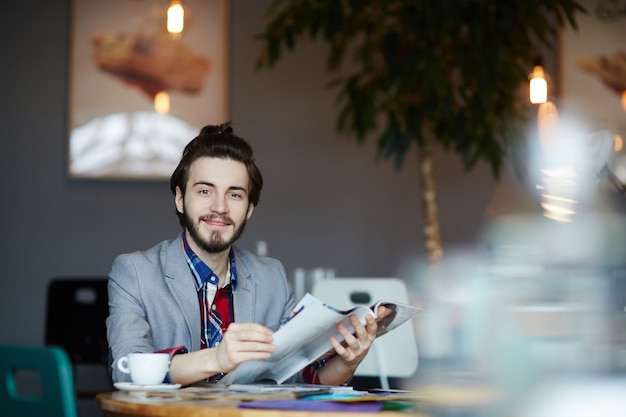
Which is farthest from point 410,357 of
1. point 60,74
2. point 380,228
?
point 60,74

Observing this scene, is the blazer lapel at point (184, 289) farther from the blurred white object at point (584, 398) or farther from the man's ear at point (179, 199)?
the blurred white object at point (584, 398)

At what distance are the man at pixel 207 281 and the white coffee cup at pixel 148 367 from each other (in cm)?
16

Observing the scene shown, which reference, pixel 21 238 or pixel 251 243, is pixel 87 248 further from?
pixel 251 243

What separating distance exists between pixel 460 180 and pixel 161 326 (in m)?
3.10

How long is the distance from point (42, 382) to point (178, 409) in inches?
8.3

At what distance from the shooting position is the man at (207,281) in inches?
75.4

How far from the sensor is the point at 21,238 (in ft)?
14.8

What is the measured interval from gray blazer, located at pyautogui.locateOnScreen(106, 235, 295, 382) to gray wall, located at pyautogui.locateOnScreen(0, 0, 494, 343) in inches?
98.6

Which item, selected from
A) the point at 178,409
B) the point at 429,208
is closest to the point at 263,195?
the point at 429,208

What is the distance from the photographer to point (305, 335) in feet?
5.59

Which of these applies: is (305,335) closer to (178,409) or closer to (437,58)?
(178,409)

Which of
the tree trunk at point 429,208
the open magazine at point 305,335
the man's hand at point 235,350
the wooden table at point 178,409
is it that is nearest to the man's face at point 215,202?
the open magazine at point 305,335

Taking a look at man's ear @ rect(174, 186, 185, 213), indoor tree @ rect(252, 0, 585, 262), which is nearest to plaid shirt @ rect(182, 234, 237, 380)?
man's ear @ rect(174, 186, 185, 213)

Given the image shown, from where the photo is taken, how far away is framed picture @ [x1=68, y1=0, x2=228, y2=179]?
4.54 meters
